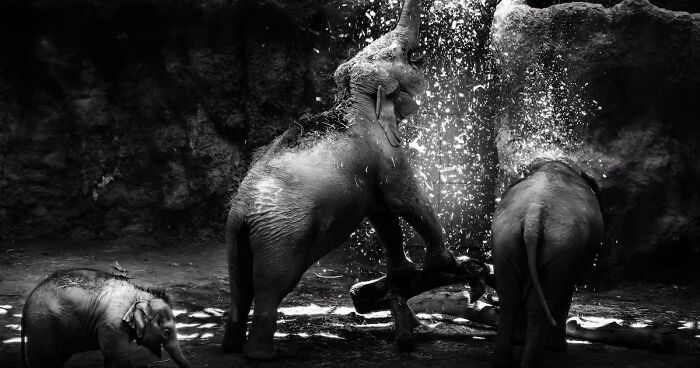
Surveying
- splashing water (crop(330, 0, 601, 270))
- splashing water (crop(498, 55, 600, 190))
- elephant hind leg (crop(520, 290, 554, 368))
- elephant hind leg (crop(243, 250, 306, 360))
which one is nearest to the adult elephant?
elephant hind leg (crop(243, 250, 306, 360))

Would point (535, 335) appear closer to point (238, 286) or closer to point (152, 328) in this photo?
point (238, 286)

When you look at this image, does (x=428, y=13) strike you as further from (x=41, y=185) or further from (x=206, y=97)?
(x=41, y=185)

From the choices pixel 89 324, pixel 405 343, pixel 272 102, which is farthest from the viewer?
pixel 272 102

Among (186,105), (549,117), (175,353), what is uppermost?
(186,105)

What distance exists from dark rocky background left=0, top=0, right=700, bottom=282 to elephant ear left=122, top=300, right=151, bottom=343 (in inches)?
176

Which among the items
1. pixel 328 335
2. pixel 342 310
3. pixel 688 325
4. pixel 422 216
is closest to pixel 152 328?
pixel 328 335

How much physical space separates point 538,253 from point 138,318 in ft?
7.49

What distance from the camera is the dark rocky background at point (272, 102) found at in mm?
8016

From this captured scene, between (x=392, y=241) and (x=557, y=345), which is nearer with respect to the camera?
(x=557, y=345)

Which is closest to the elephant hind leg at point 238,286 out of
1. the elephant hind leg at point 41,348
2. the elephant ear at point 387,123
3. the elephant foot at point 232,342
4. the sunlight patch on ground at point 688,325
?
the elephant foot at point 232,342

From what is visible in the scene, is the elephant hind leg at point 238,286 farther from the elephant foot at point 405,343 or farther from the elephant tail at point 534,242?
the elephant tail at point 534,242

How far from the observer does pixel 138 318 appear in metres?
4.57

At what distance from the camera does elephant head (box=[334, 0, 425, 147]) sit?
6.02 meters

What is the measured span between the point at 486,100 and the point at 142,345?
5656 mm
